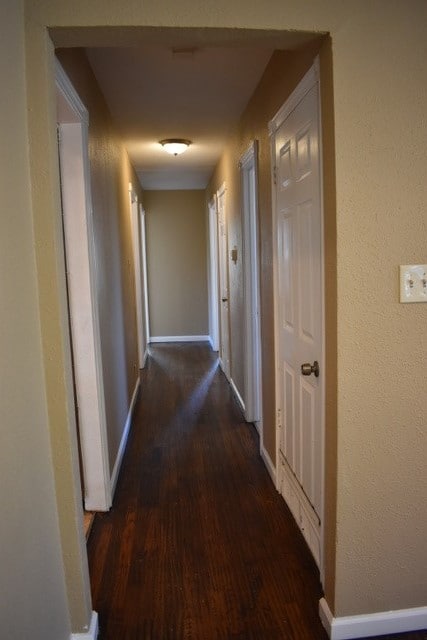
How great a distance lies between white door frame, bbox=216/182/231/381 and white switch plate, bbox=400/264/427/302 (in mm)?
3172

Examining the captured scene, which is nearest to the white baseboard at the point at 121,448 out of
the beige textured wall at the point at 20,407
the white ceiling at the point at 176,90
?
the beige textured wall at the point at 20,407

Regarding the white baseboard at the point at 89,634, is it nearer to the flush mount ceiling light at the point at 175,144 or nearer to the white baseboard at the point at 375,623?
the white baseboard at the point at 375,623

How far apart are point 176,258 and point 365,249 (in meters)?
5.83

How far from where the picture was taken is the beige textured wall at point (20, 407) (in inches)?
46.2

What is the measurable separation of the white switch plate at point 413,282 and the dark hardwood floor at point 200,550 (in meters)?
1.19

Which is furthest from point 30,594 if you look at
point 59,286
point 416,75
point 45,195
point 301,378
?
point 416,75

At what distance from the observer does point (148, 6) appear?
1.38 meters

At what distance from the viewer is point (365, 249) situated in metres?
1.50

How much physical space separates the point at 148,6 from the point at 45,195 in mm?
628

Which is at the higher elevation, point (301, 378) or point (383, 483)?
point (301, 378)

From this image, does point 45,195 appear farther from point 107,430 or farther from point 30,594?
point 107,430

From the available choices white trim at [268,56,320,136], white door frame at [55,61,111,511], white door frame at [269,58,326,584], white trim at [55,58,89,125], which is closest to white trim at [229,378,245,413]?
white door frame at [269,58,326,584]

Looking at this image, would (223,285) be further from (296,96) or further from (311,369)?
(311,369)

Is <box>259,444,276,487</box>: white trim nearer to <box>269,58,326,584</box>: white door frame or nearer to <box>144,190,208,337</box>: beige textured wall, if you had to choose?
<box>269,58,326,584</box>: white door frame
